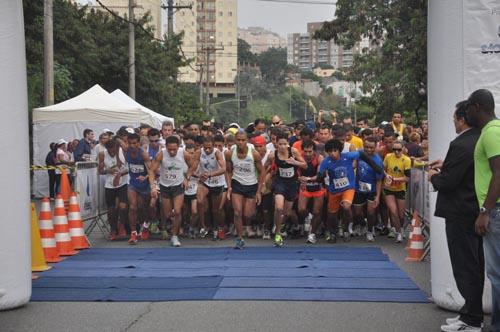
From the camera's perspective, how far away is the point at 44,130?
2422 centimetres

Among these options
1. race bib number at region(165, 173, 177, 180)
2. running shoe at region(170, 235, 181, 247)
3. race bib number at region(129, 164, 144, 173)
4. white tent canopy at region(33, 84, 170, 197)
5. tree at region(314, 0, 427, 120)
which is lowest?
running shoe at region(170, 235, 181, 247)

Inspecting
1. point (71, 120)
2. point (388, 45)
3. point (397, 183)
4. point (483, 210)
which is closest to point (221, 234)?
point (397, 183)

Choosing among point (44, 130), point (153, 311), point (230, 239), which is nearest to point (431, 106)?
point (153, 311)

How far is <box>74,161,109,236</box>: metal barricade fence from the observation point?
46.4ft

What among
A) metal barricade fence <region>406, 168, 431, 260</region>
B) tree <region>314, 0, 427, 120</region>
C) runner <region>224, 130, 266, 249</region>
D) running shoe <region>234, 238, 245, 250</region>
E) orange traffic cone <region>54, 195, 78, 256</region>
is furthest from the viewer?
tree <region>314, 0, 427, 120</region>

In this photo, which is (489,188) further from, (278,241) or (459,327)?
(278,241)

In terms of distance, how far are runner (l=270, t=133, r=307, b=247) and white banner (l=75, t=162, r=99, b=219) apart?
3406mm

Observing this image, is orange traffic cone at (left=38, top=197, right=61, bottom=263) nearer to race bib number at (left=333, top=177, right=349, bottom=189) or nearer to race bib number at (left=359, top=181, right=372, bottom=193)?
race bib number at (left=333, top=177, right=349, bottom=189)

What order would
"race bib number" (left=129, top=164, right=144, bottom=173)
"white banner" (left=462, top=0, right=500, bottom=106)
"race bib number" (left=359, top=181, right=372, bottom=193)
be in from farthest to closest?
1. "race bib number" (left=129, top=164, right=144, bottom=173)
2. "race bib number" (left=359, top=181, right=372, bottom=193)
3. "white banner" (left=462, top=0, right=500, bottom=106)

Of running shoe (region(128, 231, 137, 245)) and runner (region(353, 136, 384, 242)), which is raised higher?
runner (region(353, 136, 384, 242))

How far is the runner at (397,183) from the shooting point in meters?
13.9

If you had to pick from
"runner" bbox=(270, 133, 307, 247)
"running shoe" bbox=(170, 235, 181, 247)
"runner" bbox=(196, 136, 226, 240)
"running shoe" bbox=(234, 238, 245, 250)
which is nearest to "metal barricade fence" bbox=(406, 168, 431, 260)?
"runner" bbox=(270, 133, 307, 247)

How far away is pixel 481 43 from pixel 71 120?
58.9 feet

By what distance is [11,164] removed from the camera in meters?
8.34
